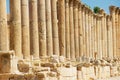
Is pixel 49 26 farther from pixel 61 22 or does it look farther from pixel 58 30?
pixel 58 30

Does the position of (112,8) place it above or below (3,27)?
above

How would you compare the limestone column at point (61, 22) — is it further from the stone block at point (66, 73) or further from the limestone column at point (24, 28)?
the stone block at point (66, 73)

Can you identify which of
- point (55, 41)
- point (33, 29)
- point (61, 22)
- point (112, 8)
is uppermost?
point (112, 8)

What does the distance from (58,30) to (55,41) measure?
773 centimetres

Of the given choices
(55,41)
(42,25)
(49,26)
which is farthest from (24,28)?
(55,41)

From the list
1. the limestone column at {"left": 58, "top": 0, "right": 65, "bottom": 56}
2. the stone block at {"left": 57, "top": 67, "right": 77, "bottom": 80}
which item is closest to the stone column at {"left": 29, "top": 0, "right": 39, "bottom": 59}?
the stone block at {"left": 57, "top": 67, "right": 77, "bottom": 80}

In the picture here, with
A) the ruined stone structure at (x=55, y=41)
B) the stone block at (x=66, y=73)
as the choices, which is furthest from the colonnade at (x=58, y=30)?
the stone block at (x=66, y=73)

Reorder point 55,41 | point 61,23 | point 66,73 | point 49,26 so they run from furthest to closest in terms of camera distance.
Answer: point 61,23 < point 55,41 < point 49,26 < point 66,73

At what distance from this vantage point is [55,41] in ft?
121

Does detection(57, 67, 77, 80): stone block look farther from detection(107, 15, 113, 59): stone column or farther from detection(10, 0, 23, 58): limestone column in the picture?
detection(107, 15, 113, 59): stone column

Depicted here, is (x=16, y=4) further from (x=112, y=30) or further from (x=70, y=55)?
(x=112, y=30)

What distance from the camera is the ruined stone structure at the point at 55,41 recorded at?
18.3m

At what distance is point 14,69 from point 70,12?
31.5 metres

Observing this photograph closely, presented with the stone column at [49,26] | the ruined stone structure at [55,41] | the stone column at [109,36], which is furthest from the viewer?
the stone column at [109,36]
